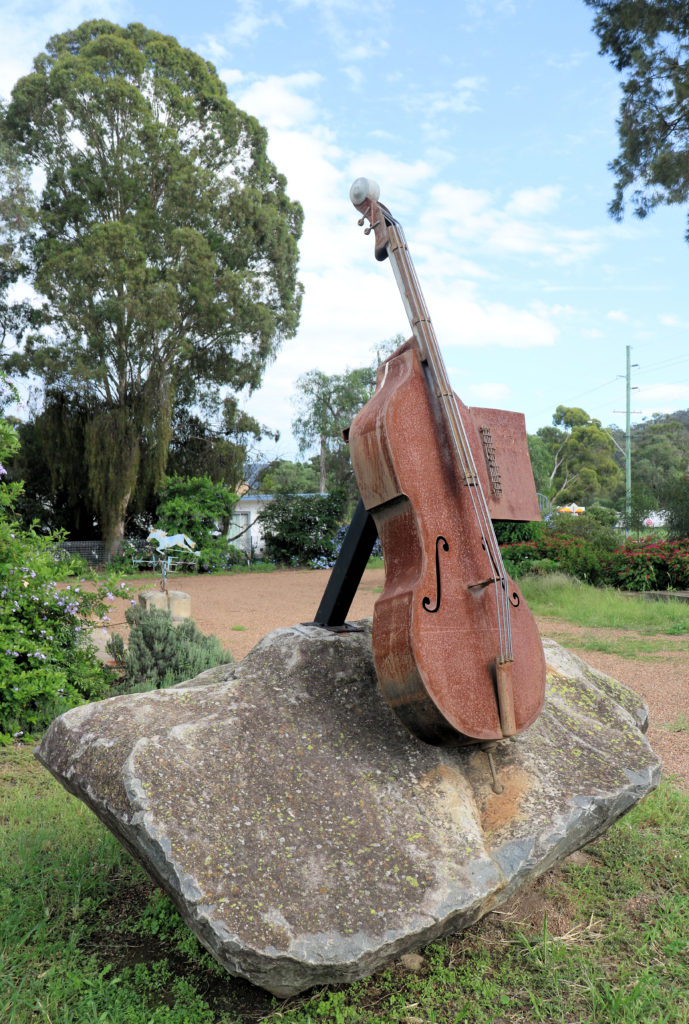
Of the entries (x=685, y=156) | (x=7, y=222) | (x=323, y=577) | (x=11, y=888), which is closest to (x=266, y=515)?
(x=323, y=577)

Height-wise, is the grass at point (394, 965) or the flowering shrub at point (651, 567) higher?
the flowering shrub at point (651, 567)

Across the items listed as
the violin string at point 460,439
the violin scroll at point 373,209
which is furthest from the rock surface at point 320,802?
the violin scroll at point 373,209

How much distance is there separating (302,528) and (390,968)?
16.3 m

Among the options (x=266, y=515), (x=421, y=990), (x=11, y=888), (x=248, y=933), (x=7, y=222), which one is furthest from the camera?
(x=266, y=515)

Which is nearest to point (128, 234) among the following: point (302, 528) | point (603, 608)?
point (302, 528)

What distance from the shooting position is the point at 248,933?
178 centimetres

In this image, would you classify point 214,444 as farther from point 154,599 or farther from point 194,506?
point 154,599

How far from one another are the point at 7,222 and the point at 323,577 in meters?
11.1

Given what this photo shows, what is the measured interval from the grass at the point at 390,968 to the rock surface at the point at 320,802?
0.22 m

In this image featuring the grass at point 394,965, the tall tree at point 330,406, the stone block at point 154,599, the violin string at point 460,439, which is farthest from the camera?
the tall tree at point 330,406

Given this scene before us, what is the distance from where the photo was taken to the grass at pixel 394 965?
1.97 metres

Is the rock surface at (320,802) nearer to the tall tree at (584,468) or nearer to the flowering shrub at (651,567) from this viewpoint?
the flowering shrub at (651,567)

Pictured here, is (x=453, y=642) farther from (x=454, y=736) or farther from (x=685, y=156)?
(x=685, y=156)

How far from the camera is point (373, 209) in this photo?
2.47 m
